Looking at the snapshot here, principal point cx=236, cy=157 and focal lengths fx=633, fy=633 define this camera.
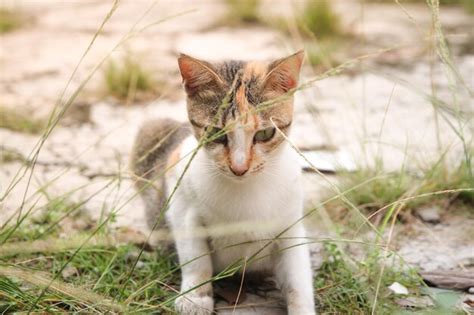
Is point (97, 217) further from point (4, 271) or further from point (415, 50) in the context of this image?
point (415, 50)

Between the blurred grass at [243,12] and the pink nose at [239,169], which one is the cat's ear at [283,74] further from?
the blurred grass at [243,12]

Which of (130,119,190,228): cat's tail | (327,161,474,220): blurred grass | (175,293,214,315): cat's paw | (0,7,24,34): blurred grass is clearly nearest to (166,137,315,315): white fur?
(175,293,214,315): cat's paw

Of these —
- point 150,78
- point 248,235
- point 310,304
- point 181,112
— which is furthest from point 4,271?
point 150,78

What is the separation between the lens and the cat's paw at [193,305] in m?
2.01

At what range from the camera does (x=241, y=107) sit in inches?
75.3

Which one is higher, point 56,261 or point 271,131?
point 271,131

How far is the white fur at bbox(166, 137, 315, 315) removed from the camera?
6.63ft

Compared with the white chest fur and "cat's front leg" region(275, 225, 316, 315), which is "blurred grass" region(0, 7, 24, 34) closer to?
the white chest fur

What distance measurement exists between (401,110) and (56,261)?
2.28 metres

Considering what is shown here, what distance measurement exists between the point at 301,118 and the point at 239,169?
184 cm

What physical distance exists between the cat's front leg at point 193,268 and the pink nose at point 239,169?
295mm

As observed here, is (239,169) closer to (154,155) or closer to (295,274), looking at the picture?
(295,274)

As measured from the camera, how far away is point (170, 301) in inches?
79.8

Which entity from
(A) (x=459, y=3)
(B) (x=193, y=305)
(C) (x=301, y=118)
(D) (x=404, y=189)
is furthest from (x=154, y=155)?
(A) (x=459, y=3)
